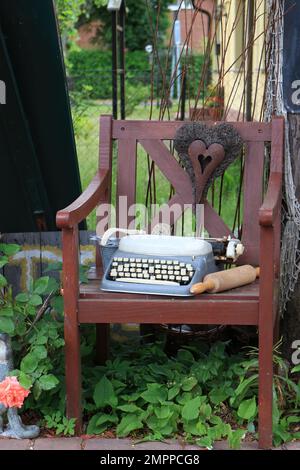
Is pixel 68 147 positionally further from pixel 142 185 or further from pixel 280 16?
pixel 142 185

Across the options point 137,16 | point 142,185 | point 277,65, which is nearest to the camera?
point 277,65

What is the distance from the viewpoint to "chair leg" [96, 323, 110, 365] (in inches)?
129

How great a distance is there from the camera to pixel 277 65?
10.3 feet

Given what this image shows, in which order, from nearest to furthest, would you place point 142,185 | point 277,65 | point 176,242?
point 176,242 < point 277,65 < point 142,185

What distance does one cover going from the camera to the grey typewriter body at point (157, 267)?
277 centimetres

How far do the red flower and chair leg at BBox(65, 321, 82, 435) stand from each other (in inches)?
8.2

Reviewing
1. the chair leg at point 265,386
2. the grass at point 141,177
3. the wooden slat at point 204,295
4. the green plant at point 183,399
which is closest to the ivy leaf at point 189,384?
the green plant at point 183,399

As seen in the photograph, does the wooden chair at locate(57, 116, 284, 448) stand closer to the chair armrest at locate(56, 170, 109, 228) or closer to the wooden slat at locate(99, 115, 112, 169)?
the chair armrest at locate(56, 170, 109, 228)

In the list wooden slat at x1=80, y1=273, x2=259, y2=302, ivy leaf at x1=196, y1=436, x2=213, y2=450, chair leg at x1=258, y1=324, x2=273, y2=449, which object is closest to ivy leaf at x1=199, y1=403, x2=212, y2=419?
ivy leaf at x1=196, y1=436, x2=213, y2=450

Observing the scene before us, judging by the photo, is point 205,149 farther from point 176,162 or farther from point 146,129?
point 146,129

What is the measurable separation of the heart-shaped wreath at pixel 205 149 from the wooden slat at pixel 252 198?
88mm

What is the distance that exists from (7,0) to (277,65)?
1257 mm

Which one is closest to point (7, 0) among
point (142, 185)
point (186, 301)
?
point (186, 301)

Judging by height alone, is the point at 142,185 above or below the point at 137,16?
below
